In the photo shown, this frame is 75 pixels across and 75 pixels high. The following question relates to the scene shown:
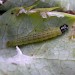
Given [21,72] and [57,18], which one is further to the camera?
[57,18]

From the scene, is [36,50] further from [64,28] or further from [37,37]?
[64,28]

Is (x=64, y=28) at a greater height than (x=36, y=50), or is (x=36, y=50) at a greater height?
(x=64, y=28)

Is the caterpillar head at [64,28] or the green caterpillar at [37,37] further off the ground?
the caterpillar head at [64,28]

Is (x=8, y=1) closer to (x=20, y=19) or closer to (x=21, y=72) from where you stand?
(x=20, y=19)

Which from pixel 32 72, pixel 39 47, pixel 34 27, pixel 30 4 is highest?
pixel 30 4

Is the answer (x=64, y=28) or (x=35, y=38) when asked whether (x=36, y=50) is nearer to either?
(x=35, y=38)

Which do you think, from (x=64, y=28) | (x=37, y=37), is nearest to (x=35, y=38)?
(x=37, y=37)

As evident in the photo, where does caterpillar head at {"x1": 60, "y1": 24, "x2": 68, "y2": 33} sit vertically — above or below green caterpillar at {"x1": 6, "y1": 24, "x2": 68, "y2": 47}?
above

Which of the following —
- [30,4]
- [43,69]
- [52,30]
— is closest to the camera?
[43,69]

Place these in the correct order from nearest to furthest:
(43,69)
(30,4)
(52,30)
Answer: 1. (43,69)
2. (52,30)
3. (30,4)

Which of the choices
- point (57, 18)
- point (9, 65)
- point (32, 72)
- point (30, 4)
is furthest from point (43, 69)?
point (30, 4)

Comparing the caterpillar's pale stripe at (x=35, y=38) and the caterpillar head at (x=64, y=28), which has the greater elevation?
the caterpillar head at (x=64, y=28)
